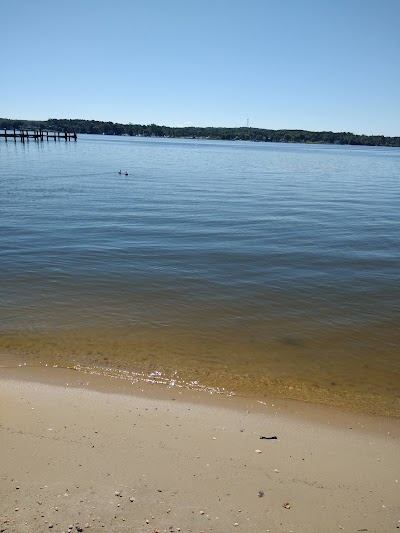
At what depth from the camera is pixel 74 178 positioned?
42281 millimetres

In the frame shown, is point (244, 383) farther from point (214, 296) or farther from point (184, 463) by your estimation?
point (214, 296)

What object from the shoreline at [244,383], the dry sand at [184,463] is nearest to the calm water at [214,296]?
the shoreline at [244,383]

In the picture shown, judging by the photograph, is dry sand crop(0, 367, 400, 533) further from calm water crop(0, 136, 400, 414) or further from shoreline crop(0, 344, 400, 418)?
calm water crop(0, 136, 400, 414)

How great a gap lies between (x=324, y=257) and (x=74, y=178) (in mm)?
31129

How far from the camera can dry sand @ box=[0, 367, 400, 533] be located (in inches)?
187

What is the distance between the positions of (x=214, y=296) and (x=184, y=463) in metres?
6.99

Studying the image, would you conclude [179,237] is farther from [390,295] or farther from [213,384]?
[213,384]

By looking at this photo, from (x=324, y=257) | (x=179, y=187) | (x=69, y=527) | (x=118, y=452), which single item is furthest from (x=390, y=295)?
(x=179, y=187)

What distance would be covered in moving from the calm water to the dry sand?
96 cm

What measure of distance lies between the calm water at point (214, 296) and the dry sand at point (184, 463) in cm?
96

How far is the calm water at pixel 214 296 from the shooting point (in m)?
8.57

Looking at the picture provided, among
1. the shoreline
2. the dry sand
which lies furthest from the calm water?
the dry sand

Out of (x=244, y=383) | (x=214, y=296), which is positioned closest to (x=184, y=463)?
(x=244, y=383)

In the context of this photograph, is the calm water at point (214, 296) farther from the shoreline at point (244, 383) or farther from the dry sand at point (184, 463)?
the dry sand at point (184, 463)
